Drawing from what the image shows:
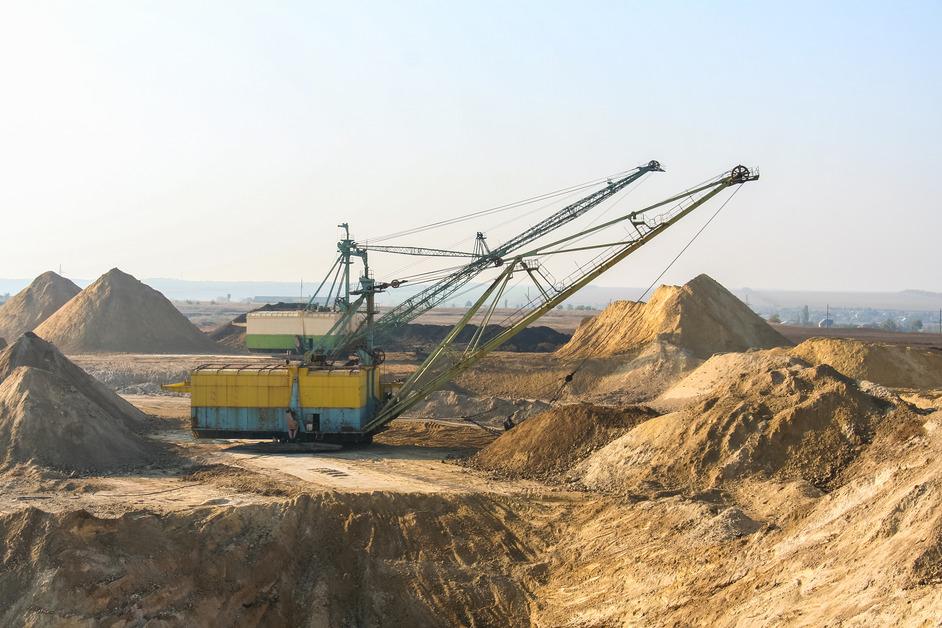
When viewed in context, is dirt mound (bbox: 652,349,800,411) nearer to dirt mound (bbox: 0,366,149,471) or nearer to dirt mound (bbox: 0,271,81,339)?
dirt mound (bbox: 0,366,149,471)

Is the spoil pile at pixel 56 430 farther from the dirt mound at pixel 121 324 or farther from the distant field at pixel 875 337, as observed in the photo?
the distant field at pixel 875 337

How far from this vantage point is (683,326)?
5394 centimetres

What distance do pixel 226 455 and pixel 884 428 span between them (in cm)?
1949

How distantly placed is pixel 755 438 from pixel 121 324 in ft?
192

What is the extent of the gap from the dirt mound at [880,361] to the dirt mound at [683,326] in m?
8.00

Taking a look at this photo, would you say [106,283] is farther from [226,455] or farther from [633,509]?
[633,509]

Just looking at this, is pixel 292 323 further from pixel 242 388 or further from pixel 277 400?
pixel 277 400

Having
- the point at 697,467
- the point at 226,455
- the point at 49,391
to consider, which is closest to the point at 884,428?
the point at 697,467

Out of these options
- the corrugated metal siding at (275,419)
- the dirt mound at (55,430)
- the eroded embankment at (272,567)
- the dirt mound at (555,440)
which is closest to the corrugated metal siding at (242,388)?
the corrugated metal siding at (275,419)

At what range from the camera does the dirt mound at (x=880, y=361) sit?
4397 cm

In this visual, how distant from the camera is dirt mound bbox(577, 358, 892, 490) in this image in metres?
24.2

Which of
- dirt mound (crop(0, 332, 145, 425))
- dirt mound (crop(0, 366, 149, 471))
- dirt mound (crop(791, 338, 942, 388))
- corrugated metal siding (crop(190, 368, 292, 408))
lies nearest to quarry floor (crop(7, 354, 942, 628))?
dirt mound (crop(0, 366, 149, 471))

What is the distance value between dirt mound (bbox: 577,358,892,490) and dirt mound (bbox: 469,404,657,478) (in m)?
1.09

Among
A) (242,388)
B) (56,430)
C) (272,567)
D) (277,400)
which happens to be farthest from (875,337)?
(272,567)
